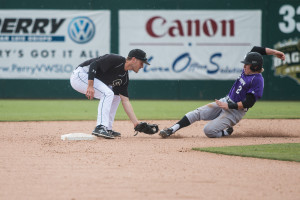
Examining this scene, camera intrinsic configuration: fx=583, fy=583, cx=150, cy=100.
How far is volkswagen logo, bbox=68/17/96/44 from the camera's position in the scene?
56.6 ft

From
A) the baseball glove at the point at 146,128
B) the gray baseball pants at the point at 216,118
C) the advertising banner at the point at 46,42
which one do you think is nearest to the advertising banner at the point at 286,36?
the advertising banner at the point at 46,42

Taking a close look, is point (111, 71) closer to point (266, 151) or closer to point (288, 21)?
point (266, 151)

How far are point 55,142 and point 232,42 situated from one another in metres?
10.7

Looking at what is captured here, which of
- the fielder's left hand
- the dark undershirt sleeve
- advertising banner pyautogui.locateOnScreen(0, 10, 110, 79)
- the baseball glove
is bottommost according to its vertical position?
the baseball glove

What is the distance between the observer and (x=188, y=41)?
56.8 feet

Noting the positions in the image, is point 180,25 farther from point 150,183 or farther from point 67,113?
point 150,183

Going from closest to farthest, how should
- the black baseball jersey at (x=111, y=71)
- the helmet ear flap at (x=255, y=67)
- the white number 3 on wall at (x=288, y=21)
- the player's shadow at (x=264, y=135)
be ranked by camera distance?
1. the black baseball jersey at (x=111, y=71)
2. the helmet ear flap at (x=255, y=67)
3. the player's shadow at (x=264, y=135)
4. the white number 3 on wall at (x=288, y=21)

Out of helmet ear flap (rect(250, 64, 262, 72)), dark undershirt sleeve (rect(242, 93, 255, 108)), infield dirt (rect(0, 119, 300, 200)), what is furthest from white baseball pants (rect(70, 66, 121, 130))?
helmet ear flap (rect(250, 64, 262, 72))

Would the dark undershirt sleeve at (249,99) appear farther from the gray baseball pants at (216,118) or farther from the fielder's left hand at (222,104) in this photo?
the gray baseball pants at (216,118)

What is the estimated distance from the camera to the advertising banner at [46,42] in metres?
17.1

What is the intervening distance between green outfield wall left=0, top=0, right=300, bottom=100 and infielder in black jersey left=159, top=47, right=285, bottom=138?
8.95 m

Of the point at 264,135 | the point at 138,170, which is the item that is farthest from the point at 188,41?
the point at 138,170

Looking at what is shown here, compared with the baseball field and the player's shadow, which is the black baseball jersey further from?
the player's shadow

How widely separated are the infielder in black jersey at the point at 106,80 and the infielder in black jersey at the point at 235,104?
817mm
